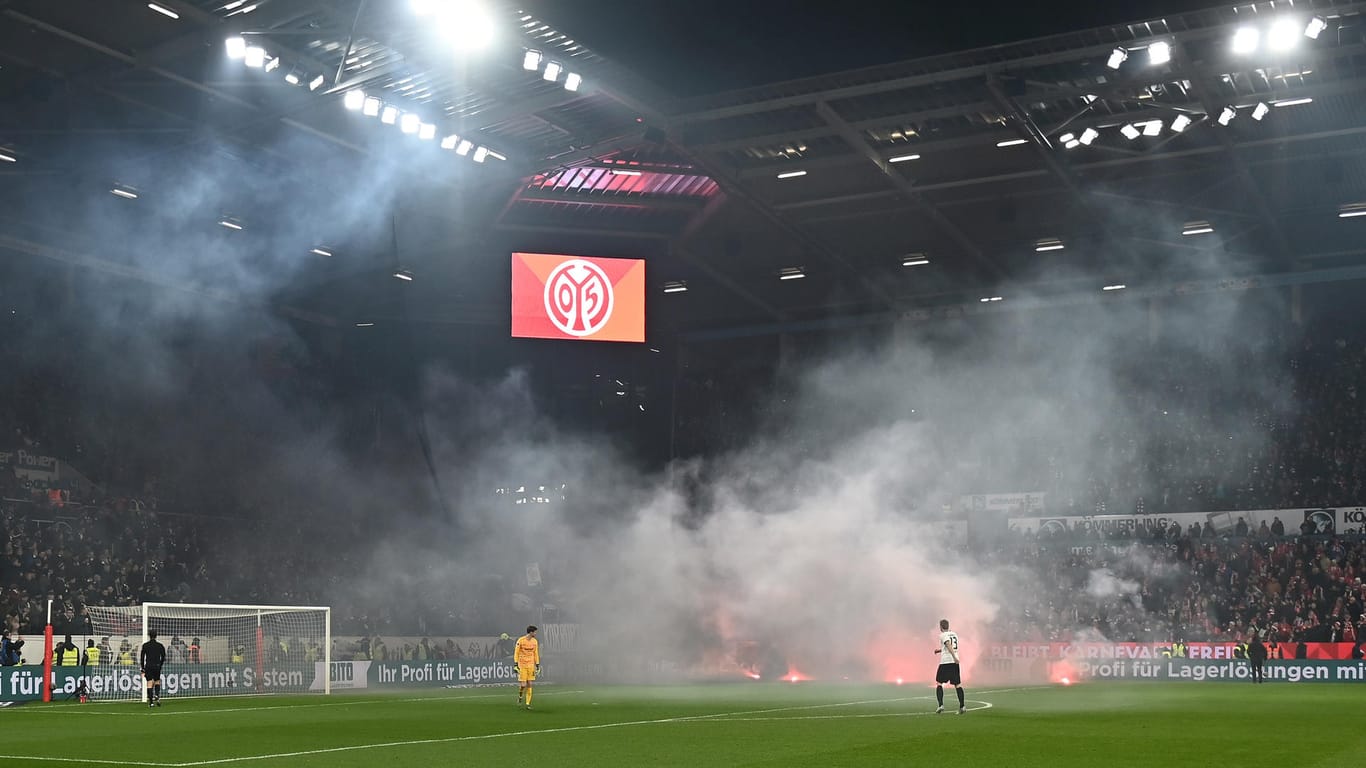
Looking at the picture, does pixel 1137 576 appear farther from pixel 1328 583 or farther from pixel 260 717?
pixel 260 717

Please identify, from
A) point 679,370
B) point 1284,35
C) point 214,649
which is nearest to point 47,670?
point 214,649

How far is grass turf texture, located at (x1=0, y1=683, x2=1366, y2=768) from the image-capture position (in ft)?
48.5

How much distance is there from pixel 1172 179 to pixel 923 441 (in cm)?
1499

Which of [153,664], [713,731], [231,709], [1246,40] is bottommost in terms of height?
[231,709]

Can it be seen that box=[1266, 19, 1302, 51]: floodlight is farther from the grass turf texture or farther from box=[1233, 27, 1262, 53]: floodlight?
the grass turf texture

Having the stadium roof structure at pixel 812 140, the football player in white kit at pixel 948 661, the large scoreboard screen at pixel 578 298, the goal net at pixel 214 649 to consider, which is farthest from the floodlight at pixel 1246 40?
the goal net at pixel 214 649

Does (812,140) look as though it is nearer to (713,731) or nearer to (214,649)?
(214,649)

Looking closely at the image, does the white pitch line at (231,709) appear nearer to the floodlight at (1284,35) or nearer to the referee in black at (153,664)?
the referee in black at (153,664)

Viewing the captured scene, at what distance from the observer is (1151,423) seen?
157ft

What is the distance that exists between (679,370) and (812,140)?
2149 cm

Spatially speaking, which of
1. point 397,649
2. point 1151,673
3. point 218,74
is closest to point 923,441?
point 1151,673

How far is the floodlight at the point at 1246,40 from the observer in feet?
91.6

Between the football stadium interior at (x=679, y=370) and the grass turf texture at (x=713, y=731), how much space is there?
1.08 feet

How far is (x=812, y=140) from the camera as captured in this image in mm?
36969
